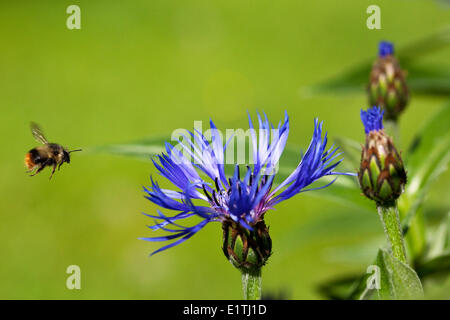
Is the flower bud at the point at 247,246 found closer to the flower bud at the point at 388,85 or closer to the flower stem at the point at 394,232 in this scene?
the flower stem at the point at 394,232

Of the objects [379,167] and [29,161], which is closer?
[379,167]

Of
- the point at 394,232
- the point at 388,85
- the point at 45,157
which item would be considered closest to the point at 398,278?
the point at 394,232

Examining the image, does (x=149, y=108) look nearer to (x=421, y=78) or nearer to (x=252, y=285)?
(x=421, y=78)

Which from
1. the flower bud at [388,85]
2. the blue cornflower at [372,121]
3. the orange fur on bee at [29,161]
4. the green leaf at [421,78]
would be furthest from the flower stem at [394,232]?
the orange fur on bee at [29,161]

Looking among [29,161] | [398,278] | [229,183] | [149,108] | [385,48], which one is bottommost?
[398,278]

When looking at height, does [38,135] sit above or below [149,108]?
below

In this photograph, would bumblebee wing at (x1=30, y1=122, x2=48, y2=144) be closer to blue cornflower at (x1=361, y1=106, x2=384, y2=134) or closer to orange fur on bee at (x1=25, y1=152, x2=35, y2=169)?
orange fur on bee at (x1=25, y1=152, x2=35, y2=169)

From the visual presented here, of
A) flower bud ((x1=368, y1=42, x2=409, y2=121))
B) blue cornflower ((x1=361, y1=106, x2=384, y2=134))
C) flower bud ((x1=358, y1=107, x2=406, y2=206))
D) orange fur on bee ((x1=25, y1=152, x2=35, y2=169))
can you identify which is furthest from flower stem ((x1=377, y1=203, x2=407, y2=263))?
orange fur on bee ((x1=25, y1=152, x2=35, y2=169))

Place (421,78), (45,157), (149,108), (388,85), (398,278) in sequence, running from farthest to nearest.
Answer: (149,108) < (421,78) < (45,157) < (388,85) < (398,278)
